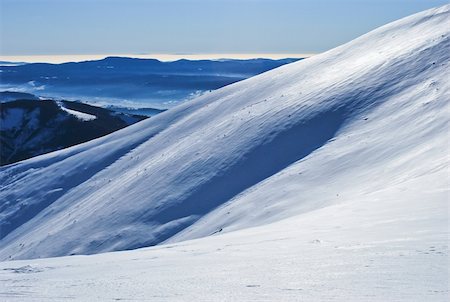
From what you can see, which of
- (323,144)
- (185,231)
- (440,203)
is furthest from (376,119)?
(440,203)

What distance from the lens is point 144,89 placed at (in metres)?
171

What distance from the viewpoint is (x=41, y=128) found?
211ft

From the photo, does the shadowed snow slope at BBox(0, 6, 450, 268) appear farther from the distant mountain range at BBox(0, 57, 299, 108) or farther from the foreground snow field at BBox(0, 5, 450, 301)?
the distant mountain range at BBox(0, 57, 299, 108)

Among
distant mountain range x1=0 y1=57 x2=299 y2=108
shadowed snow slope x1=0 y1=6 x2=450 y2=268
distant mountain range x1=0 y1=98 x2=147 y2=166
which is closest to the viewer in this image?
shadowed snow slope x1=0 y1=6 x2=450 y2=268

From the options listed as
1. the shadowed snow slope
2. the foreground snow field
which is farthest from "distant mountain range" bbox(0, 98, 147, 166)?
the foreground snow field

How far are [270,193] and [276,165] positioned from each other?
262 centimetres

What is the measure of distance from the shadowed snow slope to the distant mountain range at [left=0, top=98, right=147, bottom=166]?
1231 inches

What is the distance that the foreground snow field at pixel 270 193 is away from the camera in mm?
5969

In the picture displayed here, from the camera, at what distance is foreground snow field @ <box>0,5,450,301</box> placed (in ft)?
19.6

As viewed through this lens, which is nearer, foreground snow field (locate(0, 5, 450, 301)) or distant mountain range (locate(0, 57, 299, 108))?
foreground snow field (locate(0, 5, 450, 301))

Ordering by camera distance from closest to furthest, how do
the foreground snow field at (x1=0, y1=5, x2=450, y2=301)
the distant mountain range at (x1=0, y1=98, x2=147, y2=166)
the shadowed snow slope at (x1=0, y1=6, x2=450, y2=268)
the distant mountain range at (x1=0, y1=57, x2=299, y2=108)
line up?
the foreground snow field at (x1=0, y1=5, x2=450, y2=301) → the shadowed snow slope at (x1=0, y1=6, x2=450, y2=268) → the distant mountain range at (x1=0, y1=98, x2=147, y2=166) → the distant mountain range at (x1=0, y1=57, x2=299, y2=108)

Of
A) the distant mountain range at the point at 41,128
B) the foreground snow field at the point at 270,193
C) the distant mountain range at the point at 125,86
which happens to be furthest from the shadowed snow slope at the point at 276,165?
the distant mountain range at the point at 125,86

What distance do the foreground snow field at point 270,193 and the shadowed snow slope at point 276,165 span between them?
0.07 metres

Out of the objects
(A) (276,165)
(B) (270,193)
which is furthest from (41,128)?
(B) (270,193)
